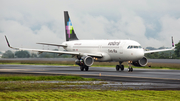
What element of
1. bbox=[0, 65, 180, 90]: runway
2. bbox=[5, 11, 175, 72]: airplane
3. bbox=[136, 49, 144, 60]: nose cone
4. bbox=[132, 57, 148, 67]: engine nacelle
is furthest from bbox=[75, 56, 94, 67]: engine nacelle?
A: bbox=[136, 49, 144, 60]: nose cone

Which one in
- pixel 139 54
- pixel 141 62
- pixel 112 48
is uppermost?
pixel 112 48

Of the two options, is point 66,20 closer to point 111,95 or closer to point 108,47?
point 108,47

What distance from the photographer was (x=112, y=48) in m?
45.8

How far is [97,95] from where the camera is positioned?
50.8 ft

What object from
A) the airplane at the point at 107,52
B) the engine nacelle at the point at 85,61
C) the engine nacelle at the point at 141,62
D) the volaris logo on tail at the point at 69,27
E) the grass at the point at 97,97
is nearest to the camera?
the grass at the point at 97,97

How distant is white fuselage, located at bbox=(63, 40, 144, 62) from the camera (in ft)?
139

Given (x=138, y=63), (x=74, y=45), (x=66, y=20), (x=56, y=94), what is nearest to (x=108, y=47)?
(x=138, y=63)

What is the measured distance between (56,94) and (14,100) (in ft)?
8.92

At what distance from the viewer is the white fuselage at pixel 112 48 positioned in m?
42.2

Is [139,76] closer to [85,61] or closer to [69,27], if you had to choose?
[85,61]

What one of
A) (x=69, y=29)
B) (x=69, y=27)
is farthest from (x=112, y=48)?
(x=69, y=27)

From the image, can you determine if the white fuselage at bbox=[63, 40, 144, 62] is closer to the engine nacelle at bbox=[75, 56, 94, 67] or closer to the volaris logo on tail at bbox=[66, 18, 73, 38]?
the engine nacelle at bbox=[75, 56, 94, 67]

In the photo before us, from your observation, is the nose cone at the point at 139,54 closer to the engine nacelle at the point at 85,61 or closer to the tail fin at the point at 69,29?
Answer: the engine nacelle at the point at 85,61

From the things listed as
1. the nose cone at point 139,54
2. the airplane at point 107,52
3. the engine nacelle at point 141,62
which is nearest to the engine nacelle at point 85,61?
the airplane at point 107,52
